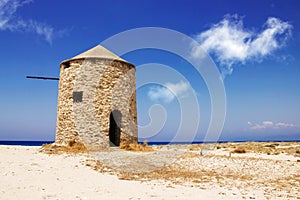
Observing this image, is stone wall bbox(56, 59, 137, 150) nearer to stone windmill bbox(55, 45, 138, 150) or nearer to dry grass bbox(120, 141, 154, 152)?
stone windmill bbox(55, 45, 138, 150)

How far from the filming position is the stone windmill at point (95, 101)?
16.0 meters

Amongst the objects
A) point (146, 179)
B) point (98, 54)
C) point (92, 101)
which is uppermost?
point (98, 54)

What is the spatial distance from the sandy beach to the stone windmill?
414 centimetres

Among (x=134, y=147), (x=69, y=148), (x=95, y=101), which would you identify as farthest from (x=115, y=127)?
(x=69, y=148)

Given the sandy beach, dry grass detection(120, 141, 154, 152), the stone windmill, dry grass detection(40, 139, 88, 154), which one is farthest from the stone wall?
the sandy beach

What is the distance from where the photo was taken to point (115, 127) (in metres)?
17.5

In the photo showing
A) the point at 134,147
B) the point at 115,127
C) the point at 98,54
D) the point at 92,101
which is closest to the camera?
the point at 92,101

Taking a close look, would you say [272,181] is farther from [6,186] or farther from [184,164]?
[6,186]

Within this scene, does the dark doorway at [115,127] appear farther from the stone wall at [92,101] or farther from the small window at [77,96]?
the small window at [77,96]

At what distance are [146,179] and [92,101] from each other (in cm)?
869

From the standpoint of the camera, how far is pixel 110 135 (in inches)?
697

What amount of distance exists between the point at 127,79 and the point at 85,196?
466 inches

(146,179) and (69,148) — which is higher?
(69,148)

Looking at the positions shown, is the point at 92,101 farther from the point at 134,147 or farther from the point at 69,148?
the point at 134,147
